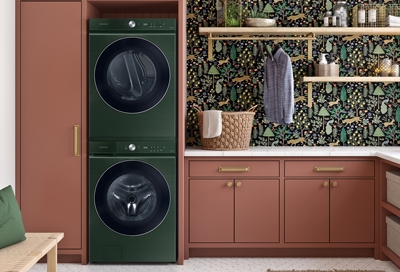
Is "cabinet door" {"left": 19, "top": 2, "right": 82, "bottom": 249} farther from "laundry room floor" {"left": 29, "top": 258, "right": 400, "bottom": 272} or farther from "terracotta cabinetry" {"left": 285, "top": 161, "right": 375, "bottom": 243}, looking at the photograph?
"terracotta cabinetry" {"left": 285, "top": 161, "right": 375, "bottom": 243}

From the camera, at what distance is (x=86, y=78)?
3.79m

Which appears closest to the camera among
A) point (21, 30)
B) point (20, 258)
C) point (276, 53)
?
point (20, 258)

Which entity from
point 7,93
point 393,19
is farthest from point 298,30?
point 7,93

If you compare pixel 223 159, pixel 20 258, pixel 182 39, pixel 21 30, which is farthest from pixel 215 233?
pixel 21 30

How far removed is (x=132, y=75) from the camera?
12.4ft

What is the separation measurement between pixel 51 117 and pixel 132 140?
0.61 meters

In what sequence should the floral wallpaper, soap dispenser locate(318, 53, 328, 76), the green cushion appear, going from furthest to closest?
1. the floral wallpaper
2. soap dispenser locate(318, 53, 328, 76)
3. the green cushion

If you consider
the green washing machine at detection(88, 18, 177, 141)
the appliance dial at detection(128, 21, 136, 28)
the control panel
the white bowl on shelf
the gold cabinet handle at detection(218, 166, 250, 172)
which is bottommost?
the gold cabinet handle at detection(218, 166, 250, 172)

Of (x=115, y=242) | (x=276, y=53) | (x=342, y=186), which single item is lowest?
(x=115, y=242)

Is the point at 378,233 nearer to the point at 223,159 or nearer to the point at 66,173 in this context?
the point at 223,159

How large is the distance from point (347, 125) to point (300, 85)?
0.54 m

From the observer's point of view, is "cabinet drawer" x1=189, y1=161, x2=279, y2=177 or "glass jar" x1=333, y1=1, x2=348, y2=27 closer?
"cabinet drawer" x1=189, y1=161, x2=279, y2=177

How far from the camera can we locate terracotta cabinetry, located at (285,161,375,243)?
398 cm

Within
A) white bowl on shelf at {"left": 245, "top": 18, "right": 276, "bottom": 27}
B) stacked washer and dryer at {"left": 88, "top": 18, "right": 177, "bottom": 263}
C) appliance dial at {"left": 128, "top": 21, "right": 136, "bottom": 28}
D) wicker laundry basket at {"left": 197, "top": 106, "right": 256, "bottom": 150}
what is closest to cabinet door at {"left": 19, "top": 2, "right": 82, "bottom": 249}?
stacked washer and dryer at {"left": 88, "top": 18, "right": 177, "bottom": 263}
